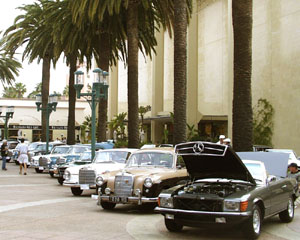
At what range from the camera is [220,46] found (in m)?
43.4

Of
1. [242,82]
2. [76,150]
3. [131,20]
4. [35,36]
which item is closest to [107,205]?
[242,82]

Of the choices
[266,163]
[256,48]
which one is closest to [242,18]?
[266,163]

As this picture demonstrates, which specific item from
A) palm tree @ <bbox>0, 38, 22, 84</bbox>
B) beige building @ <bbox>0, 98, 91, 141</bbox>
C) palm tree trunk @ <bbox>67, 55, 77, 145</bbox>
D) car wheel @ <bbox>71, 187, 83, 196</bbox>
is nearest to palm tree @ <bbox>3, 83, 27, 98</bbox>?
beige building @ <bbox>0, 98, 91, 141</bbox>

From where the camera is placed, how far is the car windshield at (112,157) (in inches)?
601

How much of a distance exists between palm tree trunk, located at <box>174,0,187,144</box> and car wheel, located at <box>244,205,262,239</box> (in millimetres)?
10722

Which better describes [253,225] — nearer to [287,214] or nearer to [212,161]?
[212,161]

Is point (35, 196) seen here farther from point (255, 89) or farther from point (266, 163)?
point (255, 89)

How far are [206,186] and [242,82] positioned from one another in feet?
25.1

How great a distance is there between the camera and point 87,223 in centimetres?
992

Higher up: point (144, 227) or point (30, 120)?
point (30, 120)

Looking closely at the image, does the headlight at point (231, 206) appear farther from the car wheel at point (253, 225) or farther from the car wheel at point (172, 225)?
the car wheel at point (172, 225)

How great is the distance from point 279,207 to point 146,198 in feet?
10.7

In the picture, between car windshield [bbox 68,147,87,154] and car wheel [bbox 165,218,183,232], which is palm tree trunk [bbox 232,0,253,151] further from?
car windshield [bbox 68,147,87,154]

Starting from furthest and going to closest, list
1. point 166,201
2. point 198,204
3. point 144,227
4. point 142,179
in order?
point 142,179 < point 144,227 < point 166,201 < point 198,204
